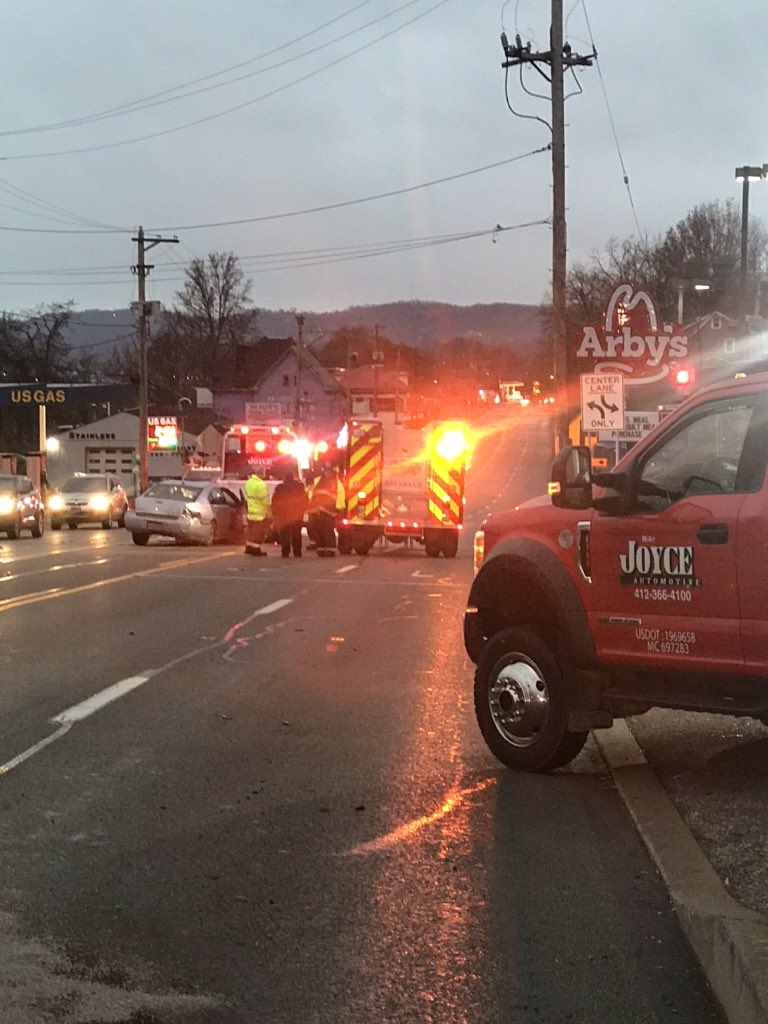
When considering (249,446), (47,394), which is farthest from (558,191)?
(47,394)

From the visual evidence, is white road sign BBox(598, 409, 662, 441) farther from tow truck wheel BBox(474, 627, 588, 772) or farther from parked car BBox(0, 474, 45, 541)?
tow truck wheel BBox(474, 627, 588, 772)

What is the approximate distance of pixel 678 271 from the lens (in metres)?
83.4

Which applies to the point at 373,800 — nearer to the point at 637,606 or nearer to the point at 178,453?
the point at 637,606

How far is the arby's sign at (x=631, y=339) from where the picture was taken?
21875mm

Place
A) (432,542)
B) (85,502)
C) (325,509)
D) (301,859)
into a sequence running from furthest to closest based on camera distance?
(85,502) → (325,509) → (432,542) → (301,859)

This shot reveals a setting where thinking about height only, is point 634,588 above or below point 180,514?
above

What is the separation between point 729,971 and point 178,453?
72635 mm

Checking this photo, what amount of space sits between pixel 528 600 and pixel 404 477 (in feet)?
53.8

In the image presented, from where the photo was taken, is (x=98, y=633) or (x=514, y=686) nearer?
(x=514, y=686)

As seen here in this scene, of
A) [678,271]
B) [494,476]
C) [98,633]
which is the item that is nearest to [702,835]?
[98,633]

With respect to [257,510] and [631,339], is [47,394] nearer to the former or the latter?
[257,510]

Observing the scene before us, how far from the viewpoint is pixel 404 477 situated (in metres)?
23.6

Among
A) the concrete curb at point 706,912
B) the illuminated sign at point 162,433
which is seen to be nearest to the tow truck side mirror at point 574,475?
the concrete curb at point 706,912

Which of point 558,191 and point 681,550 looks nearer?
point 681,550
